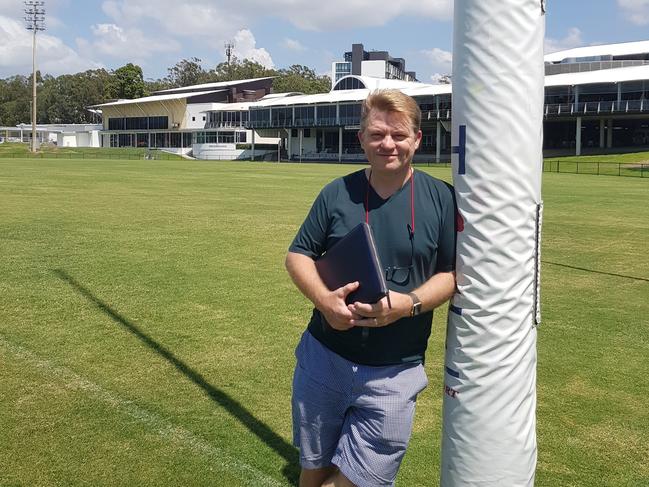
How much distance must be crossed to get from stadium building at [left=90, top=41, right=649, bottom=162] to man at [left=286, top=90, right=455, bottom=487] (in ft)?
231

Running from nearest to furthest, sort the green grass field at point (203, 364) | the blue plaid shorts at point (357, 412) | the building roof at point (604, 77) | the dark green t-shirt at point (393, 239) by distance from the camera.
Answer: the dark green t-shirt at point (393, 239) → the blue plaid shorts at point (357, 412) → the green grass field at point (203, 364) → the building roof at point (604, 77)

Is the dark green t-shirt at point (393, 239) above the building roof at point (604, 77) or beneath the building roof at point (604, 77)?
beneath

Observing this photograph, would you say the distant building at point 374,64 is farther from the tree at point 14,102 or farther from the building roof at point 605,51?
the tree at point 14,102

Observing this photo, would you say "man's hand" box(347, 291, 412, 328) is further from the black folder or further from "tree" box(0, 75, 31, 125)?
"tree" box(0, 75, 31, 125)

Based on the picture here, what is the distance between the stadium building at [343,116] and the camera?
73312 mm

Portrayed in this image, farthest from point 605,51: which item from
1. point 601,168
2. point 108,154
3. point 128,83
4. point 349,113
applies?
point 128,83

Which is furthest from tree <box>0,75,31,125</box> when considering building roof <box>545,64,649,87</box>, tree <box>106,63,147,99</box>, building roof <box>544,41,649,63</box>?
building roof <box>545,64,649,87</box>

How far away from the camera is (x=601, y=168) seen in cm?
5856

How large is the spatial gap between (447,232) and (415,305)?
350 mm

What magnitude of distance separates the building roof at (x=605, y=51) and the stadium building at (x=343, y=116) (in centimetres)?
16

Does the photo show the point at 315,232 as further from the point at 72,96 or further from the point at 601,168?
the point at 72,96

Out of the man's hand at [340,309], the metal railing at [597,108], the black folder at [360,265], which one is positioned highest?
the metal railing at [597,108]

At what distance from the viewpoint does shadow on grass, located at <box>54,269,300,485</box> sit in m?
4.82

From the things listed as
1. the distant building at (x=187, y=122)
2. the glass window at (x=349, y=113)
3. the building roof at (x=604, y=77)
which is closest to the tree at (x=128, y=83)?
the distant building at (x=187, y=122)
